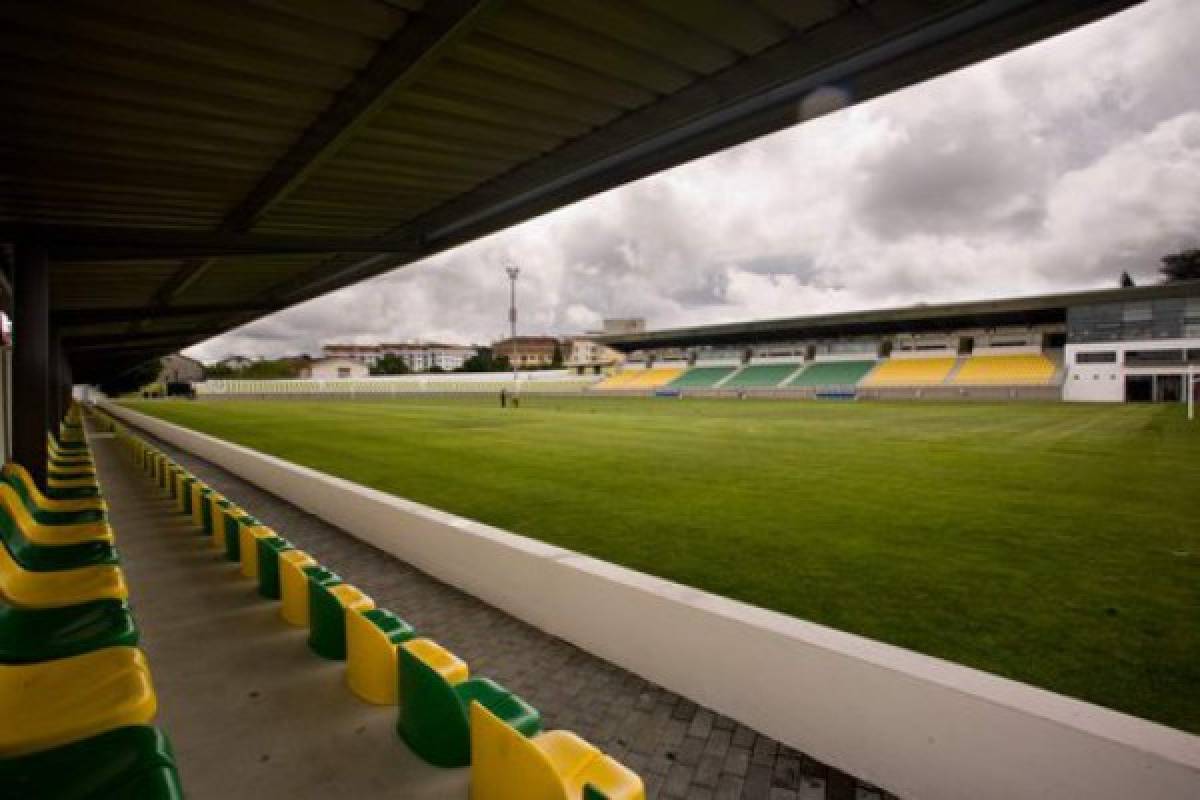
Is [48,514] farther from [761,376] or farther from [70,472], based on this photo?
[761,376]

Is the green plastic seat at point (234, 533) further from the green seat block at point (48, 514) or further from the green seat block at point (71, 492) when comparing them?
the green seat block at point (71, 492)

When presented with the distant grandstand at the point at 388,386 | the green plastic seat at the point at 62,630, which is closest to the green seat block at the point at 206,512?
the green plastic seat at the point at 62,630

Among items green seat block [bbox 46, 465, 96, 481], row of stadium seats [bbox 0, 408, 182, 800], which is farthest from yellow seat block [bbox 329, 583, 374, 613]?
green seat block [bbox 46, 465, 96, 481]

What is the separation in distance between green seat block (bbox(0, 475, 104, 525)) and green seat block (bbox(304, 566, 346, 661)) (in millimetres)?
3406

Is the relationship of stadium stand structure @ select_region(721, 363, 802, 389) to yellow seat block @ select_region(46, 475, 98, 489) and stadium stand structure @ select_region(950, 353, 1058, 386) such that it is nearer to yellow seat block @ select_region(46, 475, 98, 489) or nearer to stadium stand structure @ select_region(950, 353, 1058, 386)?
stadium stand structure @ select_region(950, 353, 1058, 386)

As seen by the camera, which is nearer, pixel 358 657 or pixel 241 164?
pixel 358 657

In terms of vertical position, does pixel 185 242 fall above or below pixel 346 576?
above

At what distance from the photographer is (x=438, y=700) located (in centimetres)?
254

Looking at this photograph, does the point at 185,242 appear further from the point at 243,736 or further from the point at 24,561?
the point at 243,736

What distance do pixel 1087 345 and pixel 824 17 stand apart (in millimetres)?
47538

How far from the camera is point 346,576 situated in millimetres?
5582

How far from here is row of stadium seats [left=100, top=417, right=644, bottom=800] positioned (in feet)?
6.46

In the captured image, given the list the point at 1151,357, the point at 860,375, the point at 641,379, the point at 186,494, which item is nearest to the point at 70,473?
the point at 186,494

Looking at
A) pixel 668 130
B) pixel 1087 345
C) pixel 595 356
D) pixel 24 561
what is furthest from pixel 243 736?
pixel 595 356
